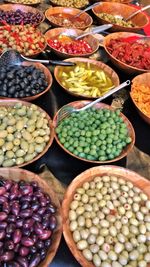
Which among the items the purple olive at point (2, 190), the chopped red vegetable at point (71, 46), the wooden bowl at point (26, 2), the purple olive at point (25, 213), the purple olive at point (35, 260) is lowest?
the purple olive at point (35, 260)

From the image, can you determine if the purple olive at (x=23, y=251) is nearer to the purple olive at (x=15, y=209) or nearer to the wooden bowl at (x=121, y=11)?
the purple olive at (x=15, y=209)

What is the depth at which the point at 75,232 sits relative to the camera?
80 cm

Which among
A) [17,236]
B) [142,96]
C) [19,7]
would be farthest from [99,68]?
[17,236]

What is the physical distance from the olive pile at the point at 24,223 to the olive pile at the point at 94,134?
0.25 meters

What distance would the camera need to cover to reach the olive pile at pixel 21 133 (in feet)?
3.06

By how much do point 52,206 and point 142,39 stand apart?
1290 millimetres

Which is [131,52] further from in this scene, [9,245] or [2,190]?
[9,245]

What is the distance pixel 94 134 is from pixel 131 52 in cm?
68

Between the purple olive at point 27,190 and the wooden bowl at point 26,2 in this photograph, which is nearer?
the purple olive at point 27,190

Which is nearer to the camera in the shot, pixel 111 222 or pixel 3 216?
pixel 3 216

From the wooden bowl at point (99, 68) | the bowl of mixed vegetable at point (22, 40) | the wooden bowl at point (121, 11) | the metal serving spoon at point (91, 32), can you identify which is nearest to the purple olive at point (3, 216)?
the wooden bowl at point (99, 68)

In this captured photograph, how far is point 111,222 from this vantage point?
0.85 meters

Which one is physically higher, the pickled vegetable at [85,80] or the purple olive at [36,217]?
the pickled vegetable at [85,80]

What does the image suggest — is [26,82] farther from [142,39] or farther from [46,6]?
[46,6]
